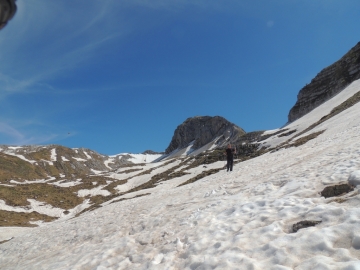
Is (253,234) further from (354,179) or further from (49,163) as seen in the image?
(49,163)

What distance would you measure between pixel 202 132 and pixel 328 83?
6873 centimetres

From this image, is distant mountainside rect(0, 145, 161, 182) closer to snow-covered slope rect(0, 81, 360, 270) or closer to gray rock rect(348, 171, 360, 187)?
snow-covered slope rect(0, 81, 360, 270)

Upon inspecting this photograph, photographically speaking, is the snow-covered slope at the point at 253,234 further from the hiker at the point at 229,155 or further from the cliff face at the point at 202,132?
the cliff face at the point at 202,132

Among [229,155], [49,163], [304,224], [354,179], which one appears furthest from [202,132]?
[304,224]

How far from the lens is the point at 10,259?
16812 mm

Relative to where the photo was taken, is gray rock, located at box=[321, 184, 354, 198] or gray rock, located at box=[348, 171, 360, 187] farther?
gray rock, located at box=[348, 171, 360, 187]

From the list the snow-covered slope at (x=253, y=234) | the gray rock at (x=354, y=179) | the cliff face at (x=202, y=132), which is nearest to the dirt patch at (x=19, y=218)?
the snow-covered slope at (x=253, y=234)

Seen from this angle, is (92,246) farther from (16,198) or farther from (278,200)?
(16,198)

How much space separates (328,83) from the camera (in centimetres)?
8238

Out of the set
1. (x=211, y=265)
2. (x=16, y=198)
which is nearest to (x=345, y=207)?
(x=211, y=265)

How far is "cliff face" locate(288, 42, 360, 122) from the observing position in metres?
71.9

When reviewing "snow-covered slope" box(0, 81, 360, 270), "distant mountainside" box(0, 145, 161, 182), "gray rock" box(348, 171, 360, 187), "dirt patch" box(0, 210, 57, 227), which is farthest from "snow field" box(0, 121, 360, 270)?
"distant mountainside" box(0, 145, 161, 182)

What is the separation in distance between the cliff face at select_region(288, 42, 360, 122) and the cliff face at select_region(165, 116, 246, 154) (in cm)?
2385

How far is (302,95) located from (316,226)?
97371mm
